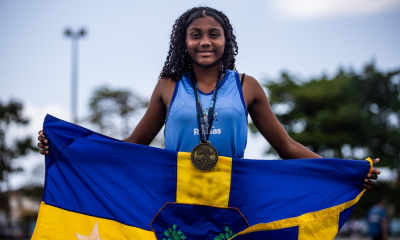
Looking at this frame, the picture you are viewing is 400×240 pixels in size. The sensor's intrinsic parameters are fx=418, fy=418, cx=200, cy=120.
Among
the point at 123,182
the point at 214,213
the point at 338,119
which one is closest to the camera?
the point at 214,213

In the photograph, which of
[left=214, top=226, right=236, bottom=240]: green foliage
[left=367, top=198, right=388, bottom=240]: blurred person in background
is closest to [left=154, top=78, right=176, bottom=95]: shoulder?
[left=214, top=226, right=236, bottom=240]: green foliage

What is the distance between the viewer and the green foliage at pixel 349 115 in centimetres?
3359

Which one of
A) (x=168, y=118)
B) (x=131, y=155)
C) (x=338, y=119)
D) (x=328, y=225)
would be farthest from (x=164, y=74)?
(x=338, y=119)

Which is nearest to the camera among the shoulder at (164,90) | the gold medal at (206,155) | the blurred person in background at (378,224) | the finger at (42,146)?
the gold medal at (206,155)

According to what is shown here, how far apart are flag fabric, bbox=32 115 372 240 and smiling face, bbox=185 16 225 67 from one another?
68 centimetres

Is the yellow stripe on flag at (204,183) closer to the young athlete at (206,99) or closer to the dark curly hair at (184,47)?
the young athlete at (206,99)

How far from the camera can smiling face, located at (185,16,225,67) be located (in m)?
2.84

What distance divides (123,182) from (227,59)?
3.74ft

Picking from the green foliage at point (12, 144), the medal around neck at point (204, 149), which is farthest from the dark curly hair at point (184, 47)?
the green foliage at point (12, 144)

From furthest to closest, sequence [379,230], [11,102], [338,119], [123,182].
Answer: [338,119]
[11,102]
[379,230]
[123,182]

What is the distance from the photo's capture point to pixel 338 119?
33875mm

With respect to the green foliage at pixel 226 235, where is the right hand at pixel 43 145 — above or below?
above

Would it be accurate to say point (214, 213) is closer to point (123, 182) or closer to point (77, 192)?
point (123, 182)

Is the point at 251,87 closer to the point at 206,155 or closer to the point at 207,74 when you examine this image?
the point at 207,74
